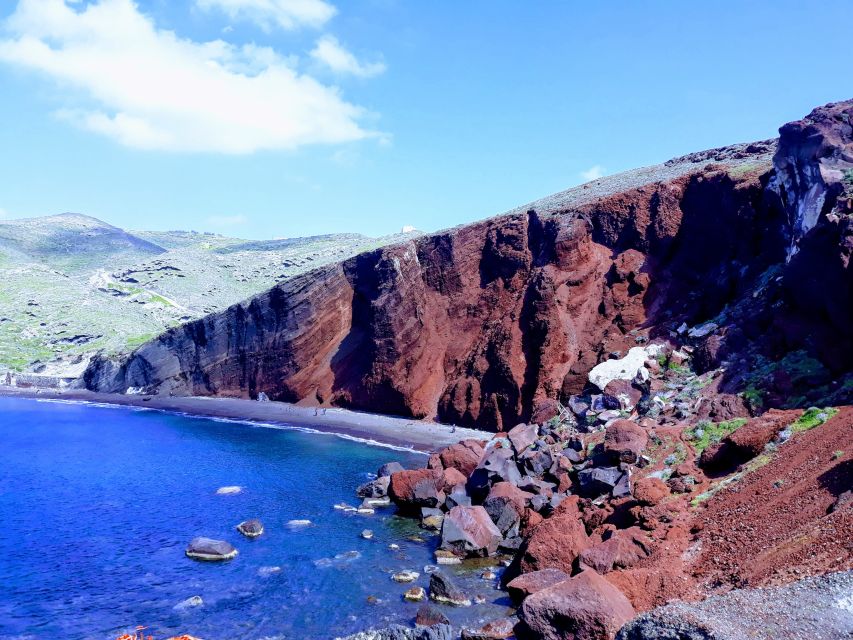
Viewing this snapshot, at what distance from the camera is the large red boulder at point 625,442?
27.1 m

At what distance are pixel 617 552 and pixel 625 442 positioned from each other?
859 centimetres

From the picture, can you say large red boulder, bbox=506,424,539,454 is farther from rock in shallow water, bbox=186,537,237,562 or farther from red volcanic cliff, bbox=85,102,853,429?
rock in shallow water, bbox=186,537,237,562

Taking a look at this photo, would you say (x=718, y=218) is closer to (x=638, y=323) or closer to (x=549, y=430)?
(x=638, y=323)

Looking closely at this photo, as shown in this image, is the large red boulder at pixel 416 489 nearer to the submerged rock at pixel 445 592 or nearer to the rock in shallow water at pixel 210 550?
the rock in shallow water at pixel 210 550

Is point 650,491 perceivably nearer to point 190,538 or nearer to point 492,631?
point 492,631

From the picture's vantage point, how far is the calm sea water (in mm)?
20344

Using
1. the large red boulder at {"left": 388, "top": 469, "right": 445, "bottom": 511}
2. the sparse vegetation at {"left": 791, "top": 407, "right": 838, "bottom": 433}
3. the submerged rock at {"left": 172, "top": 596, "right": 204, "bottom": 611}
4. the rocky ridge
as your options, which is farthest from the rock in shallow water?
the sparse vegetation at {"left": 791, "top": 407, "right": 838, "bottom": 433}

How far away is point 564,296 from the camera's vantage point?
4969cm

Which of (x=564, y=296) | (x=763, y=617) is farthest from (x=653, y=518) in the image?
(x=564, y=296)

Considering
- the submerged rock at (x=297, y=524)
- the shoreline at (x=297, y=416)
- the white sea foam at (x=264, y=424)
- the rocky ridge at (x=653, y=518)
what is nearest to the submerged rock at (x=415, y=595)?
the rocky ridge at (x=653, y=518)

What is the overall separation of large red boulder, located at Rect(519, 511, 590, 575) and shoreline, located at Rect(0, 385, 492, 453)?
24657 mm

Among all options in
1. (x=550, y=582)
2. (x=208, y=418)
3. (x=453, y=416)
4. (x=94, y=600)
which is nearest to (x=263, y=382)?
(x=208, y=418)

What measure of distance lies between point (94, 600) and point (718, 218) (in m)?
44.1

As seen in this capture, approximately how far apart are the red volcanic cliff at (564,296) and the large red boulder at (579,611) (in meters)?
17.2
